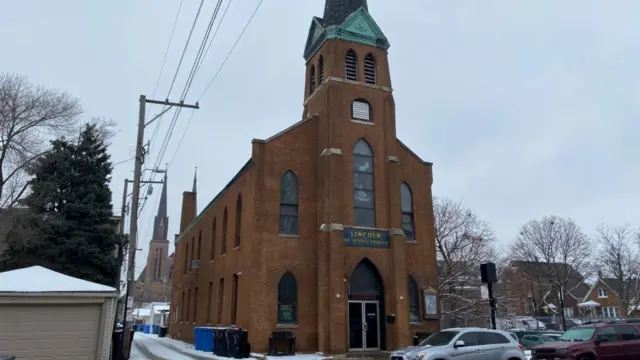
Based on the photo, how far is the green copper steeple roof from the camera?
26141 millimetres

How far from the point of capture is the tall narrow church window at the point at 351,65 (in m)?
25.9

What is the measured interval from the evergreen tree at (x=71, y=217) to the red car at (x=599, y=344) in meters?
22.2

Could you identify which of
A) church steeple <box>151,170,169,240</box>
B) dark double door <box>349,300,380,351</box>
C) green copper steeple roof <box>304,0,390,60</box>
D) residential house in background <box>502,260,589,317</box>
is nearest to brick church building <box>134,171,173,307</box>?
church steeple <box>151,170,169,240</box>

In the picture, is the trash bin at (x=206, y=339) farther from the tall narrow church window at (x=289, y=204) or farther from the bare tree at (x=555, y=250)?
the bare tree at (x=555, y=250)

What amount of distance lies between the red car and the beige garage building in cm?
1321

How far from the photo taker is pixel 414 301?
24.5m

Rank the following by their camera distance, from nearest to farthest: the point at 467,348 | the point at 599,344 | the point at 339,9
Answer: the point at 467,348 < the point at 599,344 < the point at 339,9

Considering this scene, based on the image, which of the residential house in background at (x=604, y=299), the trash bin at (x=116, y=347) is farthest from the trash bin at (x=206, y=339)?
the residential house in background at (x=604, y=299)

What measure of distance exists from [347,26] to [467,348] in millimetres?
17881

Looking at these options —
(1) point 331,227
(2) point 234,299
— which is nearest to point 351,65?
(1) point 331,227

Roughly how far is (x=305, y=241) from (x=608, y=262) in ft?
144

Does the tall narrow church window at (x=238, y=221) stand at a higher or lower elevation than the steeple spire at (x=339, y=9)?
lower

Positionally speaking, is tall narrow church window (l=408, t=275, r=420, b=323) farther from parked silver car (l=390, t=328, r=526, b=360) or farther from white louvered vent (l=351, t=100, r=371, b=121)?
parked silver car (l=390, t=328, r=526, b=360)

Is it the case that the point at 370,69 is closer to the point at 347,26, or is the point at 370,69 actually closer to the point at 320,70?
the point at 347,26
